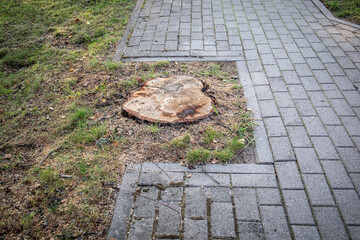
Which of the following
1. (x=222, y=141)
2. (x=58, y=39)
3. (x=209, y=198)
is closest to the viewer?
(x=209, y=198)

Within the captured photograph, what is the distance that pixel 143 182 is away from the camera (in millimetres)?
2943

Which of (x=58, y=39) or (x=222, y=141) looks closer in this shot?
(x=222, y=141)

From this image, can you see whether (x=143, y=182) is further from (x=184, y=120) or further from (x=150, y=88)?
(x=150, y=88)

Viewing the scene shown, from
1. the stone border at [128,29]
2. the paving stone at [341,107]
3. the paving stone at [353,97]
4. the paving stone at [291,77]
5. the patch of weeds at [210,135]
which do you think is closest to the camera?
the patch of weeds at [210,135]

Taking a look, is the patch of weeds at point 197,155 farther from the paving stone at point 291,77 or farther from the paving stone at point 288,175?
the paving stone at point 291,77

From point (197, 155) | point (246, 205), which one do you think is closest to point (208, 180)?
point (197, 155)

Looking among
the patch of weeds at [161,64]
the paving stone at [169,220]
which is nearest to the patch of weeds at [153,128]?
the paving stone at [169,220]

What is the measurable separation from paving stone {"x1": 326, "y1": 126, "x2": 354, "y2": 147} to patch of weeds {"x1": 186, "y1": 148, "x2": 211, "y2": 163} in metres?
1.44

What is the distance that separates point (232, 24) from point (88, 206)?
4.41 m

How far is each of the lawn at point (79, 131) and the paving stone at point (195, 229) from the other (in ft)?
2.36

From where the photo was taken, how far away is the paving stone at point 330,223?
7.99 feet

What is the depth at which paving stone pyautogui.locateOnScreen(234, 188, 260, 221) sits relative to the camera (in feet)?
8.54

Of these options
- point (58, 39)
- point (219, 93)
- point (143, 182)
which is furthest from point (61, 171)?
point (58, 39)

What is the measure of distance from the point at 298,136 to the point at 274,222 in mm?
1204
